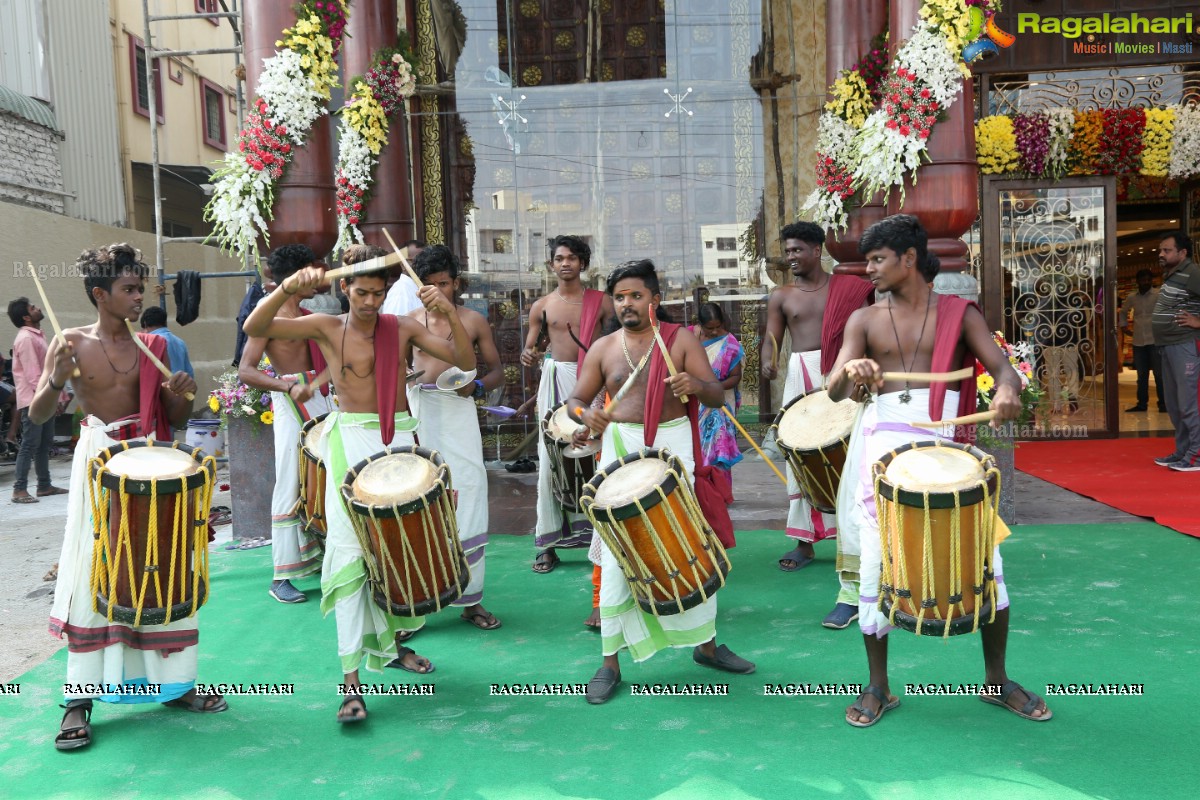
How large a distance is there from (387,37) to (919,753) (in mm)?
7620

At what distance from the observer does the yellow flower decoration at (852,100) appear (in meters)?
8.38

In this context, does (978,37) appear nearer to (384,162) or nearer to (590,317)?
(590,317)

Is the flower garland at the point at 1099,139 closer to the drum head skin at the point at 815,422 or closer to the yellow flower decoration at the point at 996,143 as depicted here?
the yellow flower decoration at the point at 996,143

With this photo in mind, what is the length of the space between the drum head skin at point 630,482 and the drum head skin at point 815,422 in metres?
1.52

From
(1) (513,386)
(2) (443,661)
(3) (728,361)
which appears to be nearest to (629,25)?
(1) (513,386)

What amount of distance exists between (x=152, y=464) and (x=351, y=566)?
897mm

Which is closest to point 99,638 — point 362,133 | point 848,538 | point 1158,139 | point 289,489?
point 289,489

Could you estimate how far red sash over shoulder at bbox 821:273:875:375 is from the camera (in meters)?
6.43

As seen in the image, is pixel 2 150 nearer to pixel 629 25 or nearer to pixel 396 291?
pixel 629 25

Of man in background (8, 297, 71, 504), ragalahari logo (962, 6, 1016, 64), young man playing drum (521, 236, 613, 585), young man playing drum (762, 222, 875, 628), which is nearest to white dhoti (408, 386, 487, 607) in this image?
young man playing drum (521, 236, 613, 585)

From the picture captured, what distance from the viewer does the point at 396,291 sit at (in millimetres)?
6738

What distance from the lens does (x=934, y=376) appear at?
13.1 ft

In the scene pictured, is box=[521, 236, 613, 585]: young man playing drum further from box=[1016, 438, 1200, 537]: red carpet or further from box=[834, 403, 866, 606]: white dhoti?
box=[1016, 438, 1200, 537]: red carpet

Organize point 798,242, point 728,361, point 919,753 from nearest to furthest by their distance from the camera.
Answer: point 919,753
point 798,242
point 728,361
